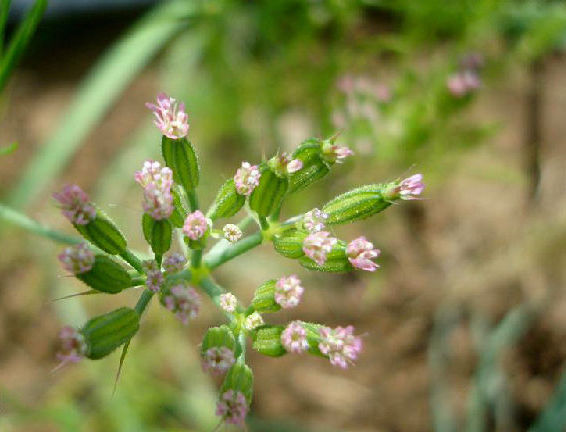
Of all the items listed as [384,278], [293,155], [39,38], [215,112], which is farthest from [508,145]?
[39,38]

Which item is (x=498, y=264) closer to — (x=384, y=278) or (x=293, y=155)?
(x=384, y=278)

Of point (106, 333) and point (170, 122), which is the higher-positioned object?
point (170, 122)

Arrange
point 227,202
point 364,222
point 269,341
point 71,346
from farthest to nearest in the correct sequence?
Answer: point 364,222 → point 227,202 → point 269,341 → point 71,346

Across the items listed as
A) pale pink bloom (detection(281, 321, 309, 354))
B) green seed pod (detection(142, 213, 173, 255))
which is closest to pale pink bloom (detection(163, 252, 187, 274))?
green seed pod (detection(142, 213, 173, 255))

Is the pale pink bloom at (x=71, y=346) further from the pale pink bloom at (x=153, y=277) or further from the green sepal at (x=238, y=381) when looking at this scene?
the green sepal at (x=238, y=381)

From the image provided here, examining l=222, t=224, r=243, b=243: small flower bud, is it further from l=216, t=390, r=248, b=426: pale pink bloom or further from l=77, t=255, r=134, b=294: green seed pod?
l=216, t=390, r=248, b=426: pale pink bloom

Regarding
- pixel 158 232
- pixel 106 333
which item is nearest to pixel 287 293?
pixel 158 232

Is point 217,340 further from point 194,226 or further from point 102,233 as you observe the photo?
point 102,233
